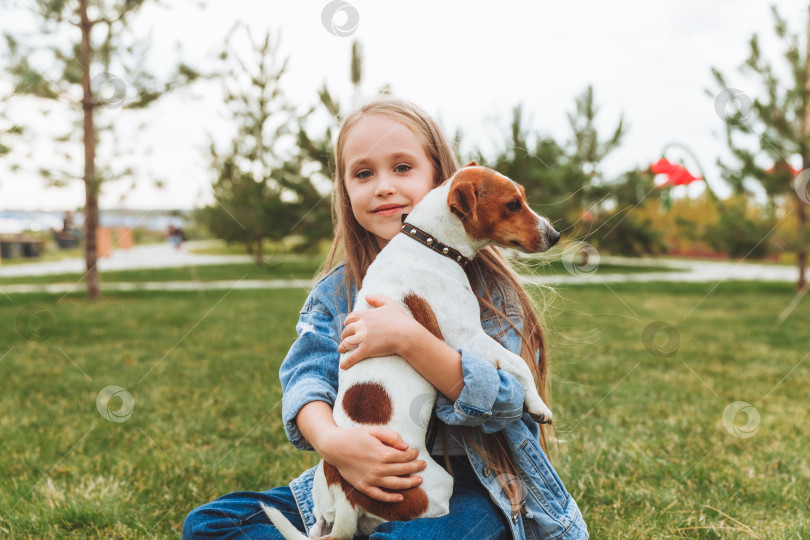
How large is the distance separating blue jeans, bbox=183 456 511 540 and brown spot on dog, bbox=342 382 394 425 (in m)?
0.28

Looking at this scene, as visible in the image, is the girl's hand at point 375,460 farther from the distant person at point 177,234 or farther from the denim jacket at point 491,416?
the distant person at point 177,234

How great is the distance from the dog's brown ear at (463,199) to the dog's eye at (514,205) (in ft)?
0.30

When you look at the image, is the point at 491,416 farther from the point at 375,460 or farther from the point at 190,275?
the point at 190,275

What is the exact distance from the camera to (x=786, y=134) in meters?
10.9

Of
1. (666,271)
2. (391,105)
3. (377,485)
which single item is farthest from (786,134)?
(377,485)

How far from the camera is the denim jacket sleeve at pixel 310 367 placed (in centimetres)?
185

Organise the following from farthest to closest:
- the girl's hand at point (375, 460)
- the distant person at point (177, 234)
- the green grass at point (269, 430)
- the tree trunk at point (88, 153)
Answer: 1. the distant person at point (177, 234)
2. the tree trunk at point (88, 153)
3. the green grass at point (269, 430)
4. the girl's hand at point (375, 460)

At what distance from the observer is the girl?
159cm

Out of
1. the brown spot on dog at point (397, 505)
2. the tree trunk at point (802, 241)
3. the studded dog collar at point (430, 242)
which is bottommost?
the tree trunk at point (802, 241)

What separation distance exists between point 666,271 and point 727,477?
17.6m

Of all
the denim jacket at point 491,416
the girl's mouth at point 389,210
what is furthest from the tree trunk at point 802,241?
the girl's mouth at point 389,210

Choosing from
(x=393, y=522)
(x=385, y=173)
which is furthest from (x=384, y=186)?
(x=393, y=522)

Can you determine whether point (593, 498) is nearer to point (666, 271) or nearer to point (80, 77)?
point (80, 77)

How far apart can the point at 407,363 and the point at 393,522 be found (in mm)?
401
